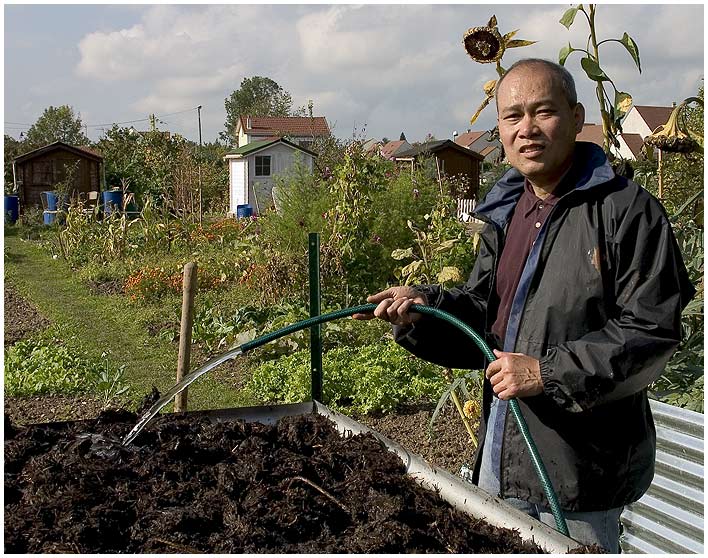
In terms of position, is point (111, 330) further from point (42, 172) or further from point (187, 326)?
point (42, 172)

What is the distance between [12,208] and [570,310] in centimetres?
2157

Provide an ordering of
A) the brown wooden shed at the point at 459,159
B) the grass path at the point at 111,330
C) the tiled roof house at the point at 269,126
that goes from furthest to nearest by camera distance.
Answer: the tiled roof house at the point at 269,126, the brown wooden shed at the point at 459,159, the grass path at the point at 111,330

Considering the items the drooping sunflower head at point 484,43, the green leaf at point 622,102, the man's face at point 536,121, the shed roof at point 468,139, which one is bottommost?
the man's face at point 536,121

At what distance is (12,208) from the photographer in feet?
69.6

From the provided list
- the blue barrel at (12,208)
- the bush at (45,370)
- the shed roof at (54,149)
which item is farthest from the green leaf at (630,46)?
the shed roof at (54,149)

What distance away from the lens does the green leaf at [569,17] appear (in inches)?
119

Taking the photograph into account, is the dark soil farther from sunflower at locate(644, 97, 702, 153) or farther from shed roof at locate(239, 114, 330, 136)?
shed roof at locate(239, 114, 330, 136)

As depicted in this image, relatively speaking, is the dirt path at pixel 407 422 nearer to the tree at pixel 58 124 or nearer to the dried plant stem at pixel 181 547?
the dried plant stem at pixel 181 547

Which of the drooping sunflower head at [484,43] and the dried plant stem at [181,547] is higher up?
the drooping sunflower head at [484,43]

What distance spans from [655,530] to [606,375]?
4.37 ft

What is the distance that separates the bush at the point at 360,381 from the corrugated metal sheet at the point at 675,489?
2.47 metres

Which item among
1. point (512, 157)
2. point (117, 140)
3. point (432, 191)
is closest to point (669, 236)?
point (512, 157)

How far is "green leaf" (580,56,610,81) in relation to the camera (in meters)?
2.99

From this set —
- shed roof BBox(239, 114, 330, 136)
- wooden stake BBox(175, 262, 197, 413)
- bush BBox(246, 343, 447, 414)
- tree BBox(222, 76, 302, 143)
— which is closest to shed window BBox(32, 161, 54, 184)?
shed roof BBox(239, 114, 330, 136)
